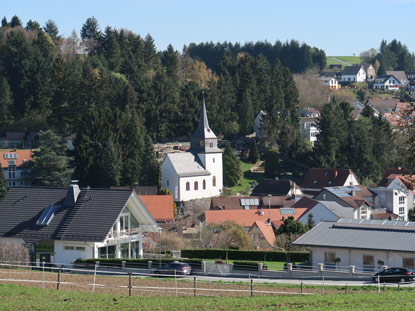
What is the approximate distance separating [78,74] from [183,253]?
47.7 meters

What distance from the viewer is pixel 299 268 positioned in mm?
35031

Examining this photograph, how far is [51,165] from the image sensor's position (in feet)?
231

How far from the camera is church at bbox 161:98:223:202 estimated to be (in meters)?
79.6

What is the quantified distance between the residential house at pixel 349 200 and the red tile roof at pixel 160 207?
14.8m

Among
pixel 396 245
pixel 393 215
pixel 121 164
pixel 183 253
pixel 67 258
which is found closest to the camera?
pixel 396 245

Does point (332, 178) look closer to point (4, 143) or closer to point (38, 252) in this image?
point (4, 143)

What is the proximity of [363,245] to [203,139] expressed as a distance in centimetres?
4969

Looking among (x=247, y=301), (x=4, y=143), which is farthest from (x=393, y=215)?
(x=247, y=301)

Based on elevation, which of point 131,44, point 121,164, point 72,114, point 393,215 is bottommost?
point 393,215

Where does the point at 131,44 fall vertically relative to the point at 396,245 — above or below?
above

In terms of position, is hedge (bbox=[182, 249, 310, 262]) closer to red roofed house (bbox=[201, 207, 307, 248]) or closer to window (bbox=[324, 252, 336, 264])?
window (bbox=[324, 252, 336, 264])

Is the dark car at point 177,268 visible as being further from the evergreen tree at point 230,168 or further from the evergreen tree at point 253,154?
the evergreen tree at point 253,154

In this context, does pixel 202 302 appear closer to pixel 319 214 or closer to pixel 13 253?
pixel 13 253

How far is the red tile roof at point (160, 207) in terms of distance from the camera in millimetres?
66469
